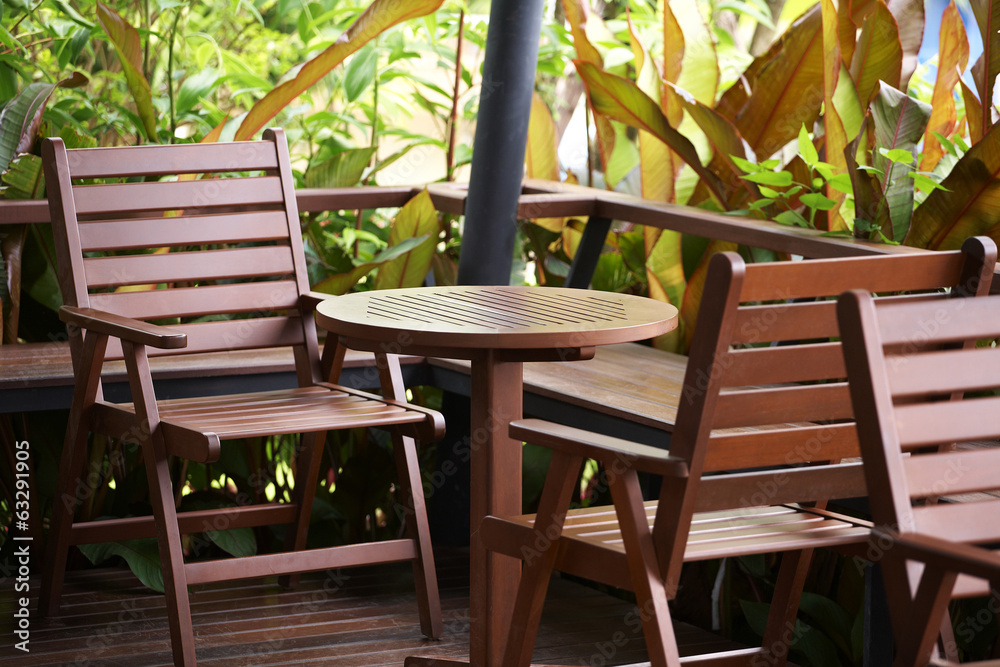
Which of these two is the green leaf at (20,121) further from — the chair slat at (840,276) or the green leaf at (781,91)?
the chair slat at (840,276)

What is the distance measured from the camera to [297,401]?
8.87ft

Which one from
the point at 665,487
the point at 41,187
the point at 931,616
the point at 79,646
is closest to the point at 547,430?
the point at 665,487

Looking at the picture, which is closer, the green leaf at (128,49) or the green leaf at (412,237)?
the green leaf at (128,49)

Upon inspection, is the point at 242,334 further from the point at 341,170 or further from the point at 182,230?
the point at 341,170

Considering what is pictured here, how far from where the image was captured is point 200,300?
2936mm

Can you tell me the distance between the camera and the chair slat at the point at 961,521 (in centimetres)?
145

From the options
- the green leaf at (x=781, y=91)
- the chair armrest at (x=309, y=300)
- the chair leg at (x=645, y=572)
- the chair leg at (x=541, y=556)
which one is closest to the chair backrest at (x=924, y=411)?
the chair leg at (x=645, y=572)

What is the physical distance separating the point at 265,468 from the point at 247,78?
1234 mm

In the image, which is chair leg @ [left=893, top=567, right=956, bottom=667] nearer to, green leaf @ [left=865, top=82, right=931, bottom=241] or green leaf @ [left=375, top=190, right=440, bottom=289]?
green leaf @ [left=865, top=82, right=931, bottom=241]

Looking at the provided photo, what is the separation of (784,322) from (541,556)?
1.81 ft

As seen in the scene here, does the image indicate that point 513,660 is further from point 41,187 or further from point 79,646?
point 41,187

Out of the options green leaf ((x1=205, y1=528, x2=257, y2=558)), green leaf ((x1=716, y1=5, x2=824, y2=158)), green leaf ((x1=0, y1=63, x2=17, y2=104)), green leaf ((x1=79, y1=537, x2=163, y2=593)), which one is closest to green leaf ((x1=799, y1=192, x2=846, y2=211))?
green leaf ((x1=716, y1=5, x2=824, y2=158))

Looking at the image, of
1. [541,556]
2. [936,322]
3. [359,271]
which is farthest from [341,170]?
[936,322]

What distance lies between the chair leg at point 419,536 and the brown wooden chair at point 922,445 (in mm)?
1422
